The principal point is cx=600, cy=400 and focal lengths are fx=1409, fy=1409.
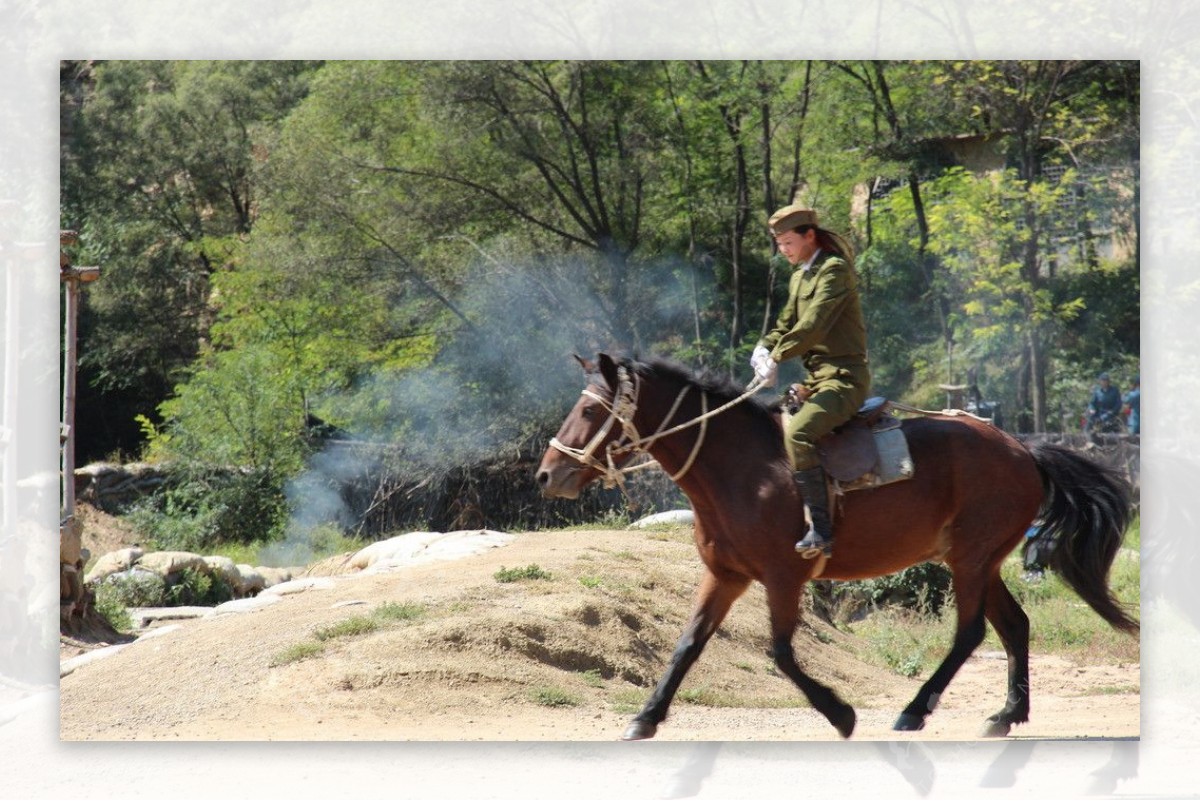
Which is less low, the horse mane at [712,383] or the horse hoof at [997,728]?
the horse mane at [712,383]

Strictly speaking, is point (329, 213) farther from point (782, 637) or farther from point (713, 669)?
point (782, 637)

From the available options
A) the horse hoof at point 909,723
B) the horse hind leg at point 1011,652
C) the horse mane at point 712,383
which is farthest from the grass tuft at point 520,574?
the horse hind leg at point 1011,652

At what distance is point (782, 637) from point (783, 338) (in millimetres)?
1175

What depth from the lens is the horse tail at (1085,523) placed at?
19.2 ft

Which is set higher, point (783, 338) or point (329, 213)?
point (329, 213)

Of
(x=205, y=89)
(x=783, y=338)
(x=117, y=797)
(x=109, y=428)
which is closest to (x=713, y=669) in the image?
(x=783, y=338)

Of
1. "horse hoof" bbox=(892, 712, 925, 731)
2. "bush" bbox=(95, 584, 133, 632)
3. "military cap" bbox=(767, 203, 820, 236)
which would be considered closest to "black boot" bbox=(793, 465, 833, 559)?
"horse hoof" bbox=(892, 712, 925, 731)

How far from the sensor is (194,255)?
762 centimetres

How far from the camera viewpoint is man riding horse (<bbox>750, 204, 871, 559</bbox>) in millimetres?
5461

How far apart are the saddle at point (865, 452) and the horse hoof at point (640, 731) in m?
1.18

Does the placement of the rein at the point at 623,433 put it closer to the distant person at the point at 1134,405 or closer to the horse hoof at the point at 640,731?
the horse hoof at the point at 640,731

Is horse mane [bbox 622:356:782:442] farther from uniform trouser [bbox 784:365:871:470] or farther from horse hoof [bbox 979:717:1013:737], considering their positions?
horse hoof [bbox 979:717:1013:737]

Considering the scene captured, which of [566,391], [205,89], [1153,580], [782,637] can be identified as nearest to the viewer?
[782,637]

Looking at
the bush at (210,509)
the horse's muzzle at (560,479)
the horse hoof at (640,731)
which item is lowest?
the horse hoof at (640,731)
